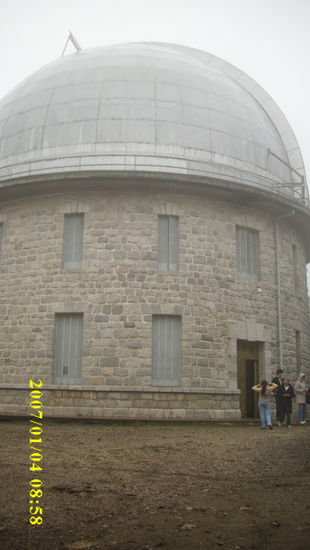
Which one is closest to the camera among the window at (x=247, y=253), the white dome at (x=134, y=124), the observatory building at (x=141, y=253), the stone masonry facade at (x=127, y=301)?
the stone masonry facade at (x=127, y=301)

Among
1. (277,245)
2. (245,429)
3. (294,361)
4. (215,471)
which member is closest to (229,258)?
(277,245)

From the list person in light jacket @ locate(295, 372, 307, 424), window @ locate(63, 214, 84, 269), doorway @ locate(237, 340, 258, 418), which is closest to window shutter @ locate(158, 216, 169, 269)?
window @ locate(63, 214, 84, 269)

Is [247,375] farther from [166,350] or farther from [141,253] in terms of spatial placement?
[141,253]

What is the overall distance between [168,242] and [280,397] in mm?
4961

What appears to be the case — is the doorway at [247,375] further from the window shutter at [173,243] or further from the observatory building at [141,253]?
the window shutter at [173,243]

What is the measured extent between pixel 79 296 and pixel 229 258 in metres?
4.31

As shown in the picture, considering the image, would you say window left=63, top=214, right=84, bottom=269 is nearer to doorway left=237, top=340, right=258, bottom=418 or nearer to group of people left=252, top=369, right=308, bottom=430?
doorway left=237, top=340, right=258, bottom=418

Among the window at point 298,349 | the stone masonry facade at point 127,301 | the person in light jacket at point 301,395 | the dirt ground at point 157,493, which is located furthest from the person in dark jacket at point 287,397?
the window at point 298,349

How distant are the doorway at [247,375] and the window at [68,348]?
4.43 meters

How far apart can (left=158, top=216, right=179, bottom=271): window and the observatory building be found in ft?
0.09

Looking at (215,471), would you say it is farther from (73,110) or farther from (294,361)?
(73,110)

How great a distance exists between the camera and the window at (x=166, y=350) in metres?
14.3

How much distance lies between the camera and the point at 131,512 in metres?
5.24

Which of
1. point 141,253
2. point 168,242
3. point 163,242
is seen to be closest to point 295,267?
point 168,242
